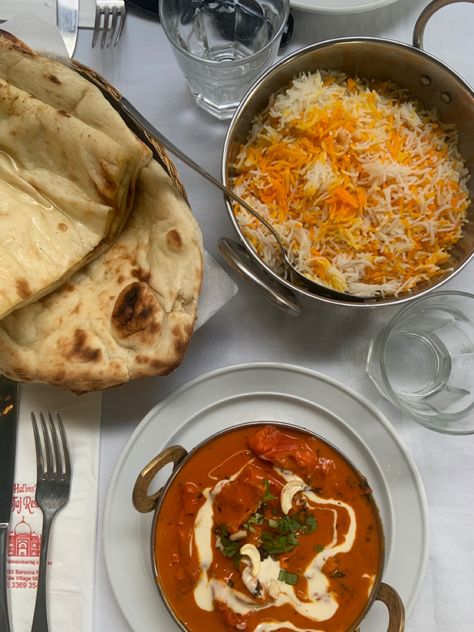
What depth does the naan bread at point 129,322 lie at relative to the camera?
1.28 meters

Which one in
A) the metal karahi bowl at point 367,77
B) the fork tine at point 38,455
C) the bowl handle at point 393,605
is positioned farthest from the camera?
the fork tine at point 38,455

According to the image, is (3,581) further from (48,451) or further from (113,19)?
(113,19)

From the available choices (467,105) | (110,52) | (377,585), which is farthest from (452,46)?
(377,585)

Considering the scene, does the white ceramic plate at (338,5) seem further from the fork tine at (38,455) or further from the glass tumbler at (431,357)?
the fork tine at (38,455)

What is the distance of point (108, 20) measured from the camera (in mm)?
1539

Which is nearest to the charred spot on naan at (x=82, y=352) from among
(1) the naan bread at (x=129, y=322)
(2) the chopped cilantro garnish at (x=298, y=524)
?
(1) the naan bread at (x=129, y=322)

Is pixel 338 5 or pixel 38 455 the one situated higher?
pixel 338 5

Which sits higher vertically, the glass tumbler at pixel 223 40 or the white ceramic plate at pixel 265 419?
the glass tumbler at pixel 223 40

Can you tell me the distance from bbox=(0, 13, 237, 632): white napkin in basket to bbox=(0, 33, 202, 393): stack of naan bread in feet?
0.48

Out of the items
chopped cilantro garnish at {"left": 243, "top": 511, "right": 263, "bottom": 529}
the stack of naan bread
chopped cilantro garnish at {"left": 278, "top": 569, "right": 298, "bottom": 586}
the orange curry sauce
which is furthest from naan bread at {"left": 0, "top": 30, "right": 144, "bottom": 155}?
chopped cilantro garnish at {"left": 278, "top": 569, "right": 298, "bottom": 586}

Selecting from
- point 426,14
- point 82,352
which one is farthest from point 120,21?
point 82,352

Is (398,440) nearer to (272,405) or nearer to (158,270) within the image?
(272,405)

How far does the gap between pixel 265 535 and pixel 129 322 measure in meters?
0.49

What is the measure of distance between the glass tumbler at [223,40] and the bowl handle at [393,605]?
1.09 meters
